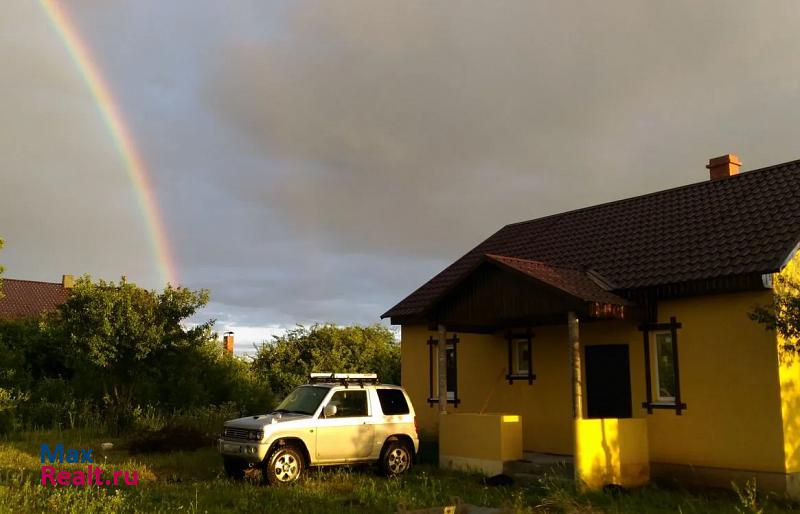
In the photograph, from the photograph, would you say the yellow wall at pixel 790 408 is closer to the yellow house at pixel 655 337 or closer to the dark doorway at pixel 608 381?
the yellow house at pixel 655 337

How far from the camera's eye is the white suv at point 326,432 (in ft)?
40.1

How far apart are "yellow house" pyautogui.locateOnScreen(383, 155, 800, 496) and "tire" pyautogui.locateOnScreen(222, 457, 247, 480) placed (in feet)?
16.2

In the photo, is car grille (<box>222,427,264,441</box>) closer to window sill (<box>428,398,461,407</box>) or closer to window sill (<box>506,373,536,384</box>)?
window sill (<box>506,373,536,384</box>)

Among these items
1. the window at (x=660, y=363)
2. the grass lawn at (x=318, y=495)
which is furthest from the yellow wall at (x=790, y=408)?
the window at (x=660, y=363)

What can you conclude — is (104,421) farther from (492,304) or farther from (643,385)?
(643,385)

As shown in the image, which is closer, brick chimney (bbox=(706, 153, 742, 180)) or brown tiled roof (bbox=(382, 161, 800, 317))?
brown tiled roof (bbox=(382, 161, 800, 317))

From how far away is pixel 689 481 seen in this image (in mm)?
12773

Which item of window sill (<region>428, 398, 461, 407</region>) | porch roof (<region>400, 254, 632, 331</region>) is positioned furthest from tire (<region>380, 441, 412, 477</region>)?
window sill (<region>428, 398, 461, 407</region>)

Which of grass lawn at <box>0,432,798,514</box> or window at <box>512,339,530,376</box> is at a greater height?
window at <box>512,339,530,376</box>

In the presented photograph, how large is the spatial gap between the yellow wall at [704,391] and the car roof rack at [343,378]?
416cm

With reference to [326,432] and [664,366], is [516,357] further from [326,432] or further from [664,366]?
[326,432]

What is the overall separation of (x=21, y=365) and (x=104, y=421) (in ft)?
17.4

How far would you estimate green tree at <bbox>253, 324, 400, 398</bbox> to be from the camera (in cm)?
3000

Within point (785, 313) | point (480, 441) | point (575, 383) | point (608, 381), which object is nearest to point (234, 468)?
point (480, 441)
